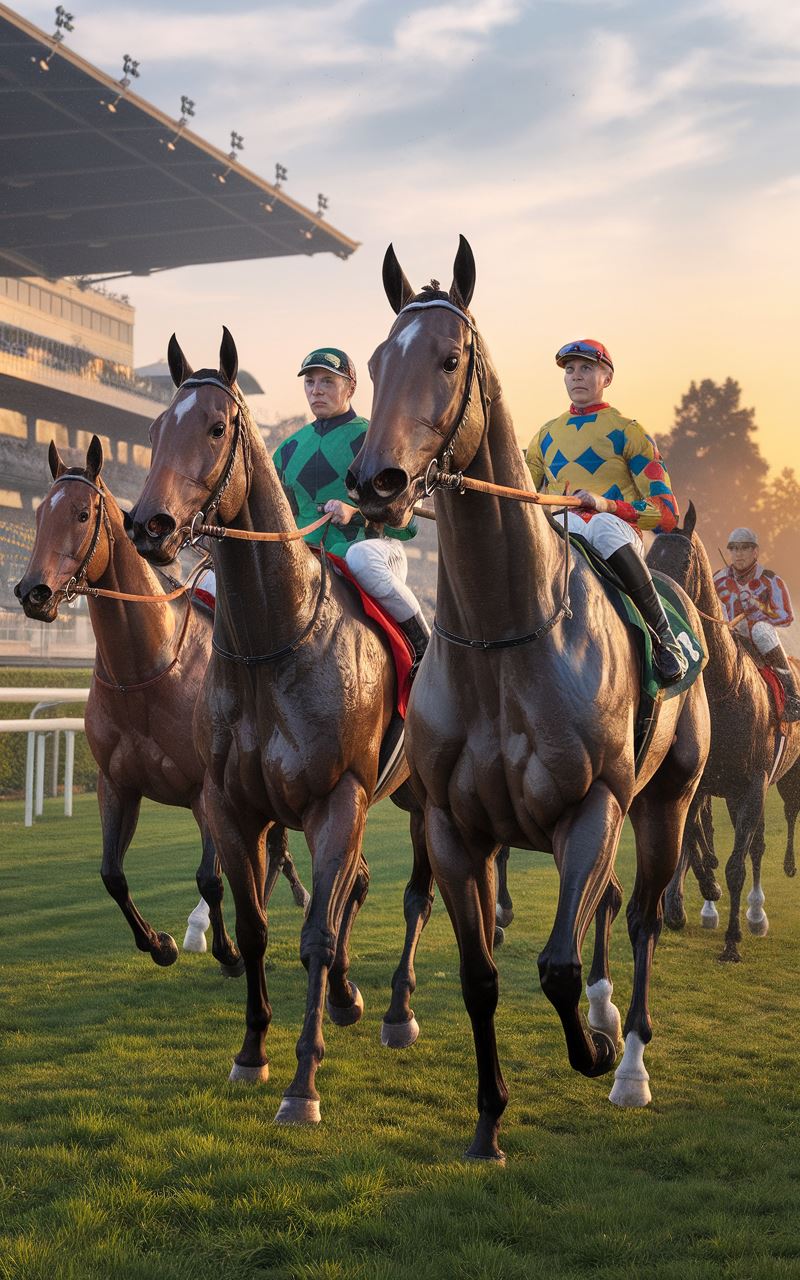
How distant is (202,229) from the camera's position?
136 ft

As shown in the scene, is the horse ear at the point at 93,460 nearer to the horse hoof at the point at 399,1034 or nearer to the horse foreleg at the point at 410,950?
the horse foreleg at the point at 410,950

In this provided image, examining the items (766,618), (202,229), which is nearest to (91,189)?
(202,229)

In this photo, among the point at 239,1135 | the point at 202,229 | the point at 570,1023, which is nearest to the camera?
the point at 570,1023

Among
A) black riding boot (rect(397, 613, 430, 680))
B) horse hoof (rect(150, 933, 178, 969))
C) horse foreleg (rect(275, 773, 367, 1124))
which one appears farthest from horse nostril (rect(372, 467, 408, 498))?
horse hoof (rect(150, 933, 178, 969))

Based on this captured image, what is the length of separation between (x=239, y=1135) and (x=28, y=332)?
39032 mm

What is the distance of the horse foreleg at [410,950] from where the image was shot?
17.0ft

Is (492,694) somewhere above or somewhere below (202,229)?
below

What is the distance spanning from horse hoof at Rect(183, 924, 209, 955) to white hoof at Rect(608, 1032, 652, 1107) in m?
2.99

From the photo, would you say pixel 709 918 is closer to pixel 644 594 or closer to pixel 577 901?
pixel 644 594

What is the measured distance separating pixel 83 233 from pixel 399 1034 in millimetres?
39777

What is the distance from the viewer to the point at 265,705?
440 cm

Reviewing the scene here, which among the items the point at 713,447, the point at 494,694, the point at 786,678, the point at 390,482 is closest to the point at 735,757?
the point at 786,678

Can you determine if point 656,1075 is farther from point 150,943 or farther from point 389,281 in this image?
point 389,281

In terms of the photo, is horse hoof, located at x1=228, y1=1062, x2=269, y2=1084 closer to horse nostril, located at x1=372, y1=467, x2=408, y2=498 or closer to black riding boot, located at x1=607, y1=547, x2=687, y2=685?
black riding boot, located at x1=607, y1=547, x2=687, y2=685
